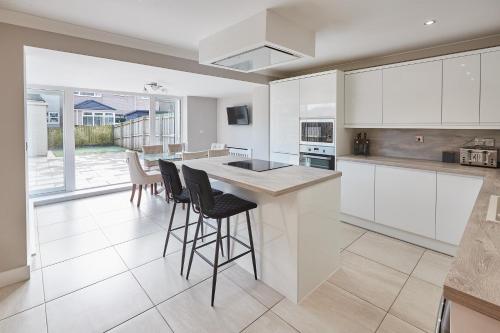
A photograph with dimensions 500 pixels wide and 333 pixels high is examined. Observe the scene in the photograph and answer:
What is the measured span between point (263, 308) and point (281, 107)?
→ 317 cm

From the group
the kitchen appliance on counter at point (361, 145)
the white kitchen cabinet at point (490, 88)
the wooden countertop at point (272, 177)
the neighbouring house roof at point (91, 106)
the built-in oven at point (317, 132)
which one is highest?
the neighbouring house roof at point (91, 106)

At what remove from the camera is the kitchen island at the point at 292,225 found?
1.97 meters

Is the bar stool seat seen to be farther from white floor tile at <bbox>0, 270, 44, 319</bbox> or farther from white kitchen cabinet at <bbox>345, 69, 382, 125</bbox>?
white kitchen cabinet at <bbox>345, 69, 382, 125</bbox>

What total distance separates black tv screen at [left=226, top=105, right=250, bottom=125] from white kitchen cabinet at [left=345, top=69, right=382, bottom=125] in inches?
105

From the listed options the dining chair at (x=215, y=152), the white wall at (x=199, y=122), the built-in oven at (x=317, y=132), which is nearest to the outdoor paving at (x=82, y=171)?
the white wall at (x=199, y=122)

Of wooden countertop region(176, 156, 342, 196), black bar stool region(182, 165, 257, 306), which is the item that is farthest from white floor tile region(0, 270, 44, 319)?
wooden countertop region(176, 156, 342, 196)

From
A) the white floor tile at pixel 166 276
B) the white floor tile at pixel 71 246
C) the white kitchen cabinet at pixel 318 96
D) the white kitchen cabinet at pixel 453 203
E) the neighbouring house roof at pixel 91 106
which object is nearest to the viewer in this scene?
the white floor tile at pixel 166 276

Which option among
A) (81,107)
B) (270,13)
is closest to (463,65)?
(270,13)

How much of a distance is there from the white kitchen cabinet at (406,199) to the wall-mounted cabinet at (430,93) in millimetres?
645

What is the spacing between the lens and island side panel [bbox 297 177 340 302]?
201 cm

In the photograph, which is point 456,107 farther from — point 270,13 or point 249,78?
point 249,78

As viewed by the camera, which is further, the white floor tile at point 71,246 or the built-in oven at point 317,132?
the built-in oven at point 317,132

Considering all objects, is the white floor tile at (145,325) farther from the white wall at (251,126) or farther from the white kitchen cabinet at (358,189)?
the white wall at (251,126)

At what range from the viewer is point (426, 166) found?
2885 mm
